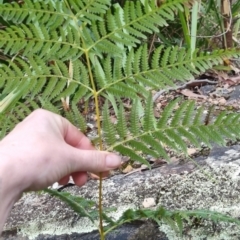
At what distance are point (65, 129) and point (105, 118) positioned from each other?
0.09 m

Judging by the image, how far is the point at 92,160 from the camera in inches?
37.3

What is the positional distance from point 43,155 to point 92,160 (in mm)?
125

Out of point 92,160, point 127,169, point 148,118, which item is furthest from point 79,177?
point 127,169

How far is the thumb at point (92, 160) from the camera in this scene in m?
0.92

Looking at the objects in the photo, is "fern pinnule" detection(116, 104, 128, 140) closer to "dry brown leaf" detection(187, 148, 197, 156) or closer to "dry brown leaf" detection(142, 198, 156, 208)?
"dry brown leaf" detection(142, 198, 156, 208)

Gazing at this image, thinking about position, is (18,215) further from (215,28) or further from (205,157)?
(215,28)

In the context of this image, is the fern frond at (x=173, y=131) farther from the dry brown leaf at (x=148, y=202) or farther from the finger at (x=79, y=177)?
the dry brown leaf at (x=148, y=202)

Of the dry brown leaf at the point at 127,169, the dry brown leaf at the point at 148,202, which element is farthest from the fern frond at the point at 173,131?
the dry brown leaf at the point at 127,169

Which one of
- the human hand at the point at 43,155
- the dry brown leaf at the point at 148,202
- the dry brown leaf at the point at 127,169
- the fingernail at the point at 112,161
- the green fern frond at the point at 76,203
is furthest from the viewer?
the dry brown leaf at the point at 127,169

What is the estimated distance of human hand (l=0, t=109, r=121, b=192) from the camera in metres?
0.84

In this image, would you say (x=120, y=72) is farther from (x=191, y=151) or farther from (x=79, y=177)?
(x=191, y=151)

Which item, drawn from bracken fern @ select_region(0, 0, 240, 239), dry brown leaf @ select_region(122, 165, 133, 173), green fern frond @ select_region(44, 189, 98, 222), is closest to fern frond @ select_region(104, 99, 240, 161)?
bracken fern @ select_region(0, 0, 240, 239)

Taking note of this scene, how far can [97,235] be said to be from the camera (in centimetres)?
136

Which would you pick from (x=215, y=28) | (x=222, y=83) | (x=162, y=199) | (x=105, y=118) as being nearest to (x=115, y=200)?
(x=162, y=199)
